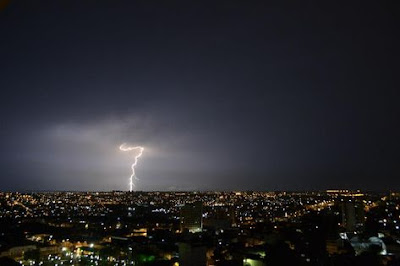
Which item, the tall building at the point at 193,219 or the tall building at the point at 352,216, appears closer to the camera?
the tall building at the point at 352,216

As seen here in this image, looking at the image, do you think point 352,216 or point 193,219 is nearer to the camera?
point 352,216

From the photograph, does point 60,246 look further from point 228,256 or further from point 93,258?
point 228,256

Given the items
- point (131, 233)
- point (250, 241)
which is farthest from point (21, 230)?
point (250, 241)

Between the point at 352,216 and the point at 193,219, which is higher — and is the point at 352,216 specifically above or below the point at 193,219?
above

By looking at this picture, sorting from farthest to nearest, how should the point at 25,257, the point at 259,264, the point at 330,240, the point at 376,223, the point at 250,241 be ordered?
the point at 376,223 < the point at 250,241 < the point at 25,257 < the point at 330,240 < the point at 259,264

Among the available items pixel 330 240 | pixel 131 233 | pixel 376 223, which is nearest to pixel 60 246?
pixel 131 233

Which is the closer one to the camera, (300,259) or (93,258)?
(300,259)

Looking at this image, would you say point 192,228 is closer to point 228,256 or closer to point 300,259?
point 228,256

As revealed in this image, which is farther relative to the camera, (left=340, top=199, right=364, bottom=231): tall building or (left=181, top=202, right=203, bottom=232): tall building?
(left=181, top=202, right=203, bottom=232): tall building

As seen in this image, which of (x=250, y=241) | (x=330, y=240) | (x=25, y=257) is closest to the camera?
(x=330, y=240)
